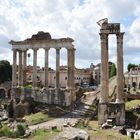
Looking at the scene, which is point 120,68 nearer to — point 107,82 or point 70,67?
point 107,82

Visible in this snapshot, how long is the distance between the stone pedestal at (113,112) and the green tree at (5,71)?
5387cm

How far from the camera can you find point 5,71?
88.4 meters

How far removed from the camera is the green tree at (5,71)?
87.4 metres

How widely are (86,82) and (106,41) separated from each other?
69.7m

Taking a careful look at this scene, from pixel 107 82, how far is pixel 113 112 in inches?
109

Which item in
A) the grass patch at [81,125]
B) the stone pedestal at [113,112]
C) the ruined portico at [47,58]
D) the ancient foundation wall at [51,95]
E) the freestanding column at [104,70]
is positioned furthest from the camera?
the ruined portico at [47,58]

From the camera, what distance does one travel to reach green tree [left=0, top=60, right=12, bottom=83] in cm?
8742

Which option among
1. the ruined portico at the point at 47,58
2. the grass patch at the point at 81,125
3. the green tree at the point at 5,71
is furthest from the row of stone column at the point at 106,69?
the green tree at the point at 5,71

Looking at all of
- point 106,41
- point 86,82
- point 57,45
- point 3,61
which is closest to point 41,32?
point 57,45

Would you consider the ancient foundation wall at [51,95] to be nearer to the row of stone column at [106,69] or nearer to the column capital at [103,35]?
the row of stone column at [106,69]

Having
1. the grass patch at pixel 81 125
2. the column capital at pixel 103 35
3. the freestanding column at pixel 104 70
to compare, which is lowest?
the grass patch at pixel 81 125

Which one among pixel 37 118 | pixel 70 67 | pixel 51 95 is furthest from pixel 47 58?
pixel 37 118

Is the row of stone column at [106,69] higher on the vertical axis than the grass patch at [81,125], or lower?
higher

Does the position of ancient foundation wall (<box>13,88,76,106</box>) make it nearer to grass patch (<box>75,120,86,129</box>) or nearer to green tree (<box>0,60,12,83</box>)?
grass patch (<box>75,120,86,129</box>)
